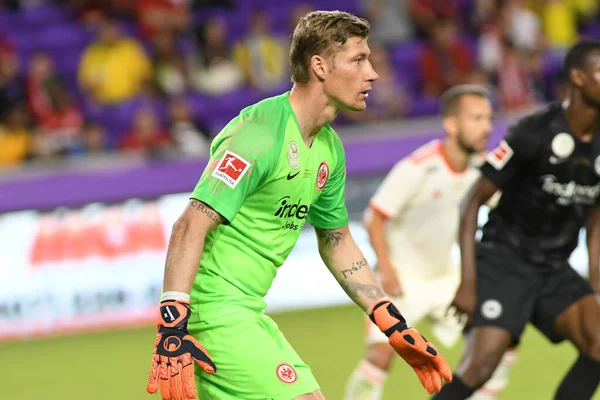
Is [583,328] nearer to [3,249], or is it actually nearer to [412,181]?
[412,181]

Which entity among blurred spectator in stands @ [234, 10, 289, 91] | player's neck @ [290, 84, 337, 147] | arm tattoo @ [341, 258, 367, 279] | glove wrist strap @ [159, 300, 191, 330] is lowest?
blurred spectator in stands @ [234, 10, 289, 91]

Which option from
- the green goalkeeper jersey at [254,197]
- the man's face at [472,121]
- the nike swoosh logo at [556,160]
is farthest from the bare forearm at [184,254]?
the man's face at [472,121]

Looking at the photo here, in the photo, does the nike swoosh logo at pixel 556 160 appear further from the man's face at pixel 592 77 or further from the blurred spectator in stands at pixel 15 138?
the blurred spectator in stands at pixel 15 138

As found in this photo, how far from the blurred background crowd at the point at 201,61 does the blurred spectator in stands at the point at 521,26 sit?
2 cm

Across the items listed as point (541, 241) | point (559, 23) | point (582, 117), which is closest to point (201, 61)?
point (559, 23)

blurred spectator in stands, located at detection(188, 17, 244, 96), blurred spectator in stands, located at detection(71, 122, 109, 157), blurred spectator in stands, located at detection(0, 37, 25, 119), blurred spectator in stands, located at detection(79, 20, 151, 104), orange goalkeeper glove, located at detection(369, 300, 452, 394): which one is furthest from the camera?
blurred spectator in stands, located at detection(188, 17, 244, 96)

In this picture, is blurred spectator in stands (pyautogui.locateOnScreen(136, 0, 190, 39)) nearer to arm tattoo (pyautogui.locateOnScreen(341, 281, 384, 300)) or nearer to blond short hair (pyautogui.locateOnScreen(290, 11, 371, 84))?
arm tattoo (pyautogui.locateOnScreen(341, 281, 384, 300))

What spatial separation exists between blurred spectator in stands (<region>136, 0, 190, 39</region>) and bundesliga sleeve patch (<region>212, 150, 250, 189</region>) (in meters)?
9.45

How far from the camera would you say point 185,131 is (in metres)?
11.8

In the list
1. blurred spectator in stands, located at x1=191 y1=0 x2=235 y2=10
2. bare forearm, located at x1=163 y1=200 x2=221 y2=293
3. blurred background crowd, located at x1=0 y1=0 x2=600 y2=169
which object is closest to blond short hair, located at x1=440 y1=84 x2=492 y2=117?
bare forearm, located at x1=163 y1=200 x2=221 y2=293

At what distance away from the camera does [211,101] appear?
12.8 metres

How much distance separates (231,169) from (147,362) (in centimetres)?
540

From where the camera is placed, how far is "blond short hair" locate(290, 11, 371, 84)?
4.18 m

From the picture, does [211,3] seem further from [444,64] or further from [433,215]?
[433,215]
